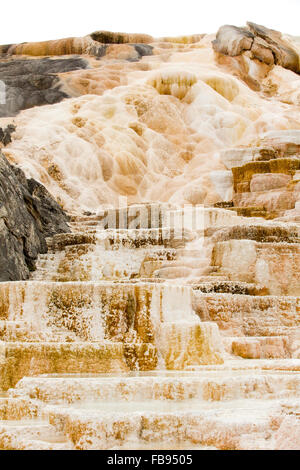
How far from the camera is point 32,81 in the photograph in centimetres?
2353

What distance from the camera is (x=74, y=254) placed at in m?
10.8

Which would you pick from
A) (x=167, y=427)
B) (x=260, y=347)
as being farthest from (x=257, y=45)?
(x=167, y=427)

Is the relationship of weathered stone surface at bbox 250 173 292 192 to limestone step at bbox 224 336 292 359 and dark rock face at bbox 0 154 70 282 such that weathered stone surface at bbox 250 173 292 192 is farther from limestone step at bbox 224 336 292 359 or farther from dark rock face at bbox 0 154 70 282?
limestone step at bbox 224 336 292 359

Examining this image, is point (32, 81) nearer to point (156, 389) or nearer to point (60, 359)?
point (60, 359)

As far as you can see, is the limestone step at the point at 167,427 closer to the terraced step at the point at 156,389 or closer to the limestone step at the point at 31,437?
the limestone step at the point at 31,437

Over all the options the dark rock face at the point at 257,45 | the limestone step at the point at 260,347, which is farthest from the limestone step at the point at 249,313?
the dark rock face at the point at 257,45

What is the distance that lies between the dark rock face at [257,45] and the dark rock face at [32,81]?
5.04 m

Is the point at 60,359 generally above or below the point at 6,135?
above

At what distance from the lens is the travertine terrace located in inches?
187

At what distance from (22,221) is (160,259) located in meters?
2.07

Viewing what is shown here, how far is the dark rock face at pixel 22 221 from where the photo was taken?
9734 millimetres

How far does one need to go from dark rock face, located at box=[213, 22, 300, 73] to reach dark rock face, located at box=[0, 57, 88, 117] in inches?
198

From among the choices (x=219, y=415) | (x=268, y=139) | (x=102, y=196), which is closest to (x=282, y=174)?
(x=268, y=139)

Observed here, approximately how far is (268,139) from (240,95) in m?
5.50
